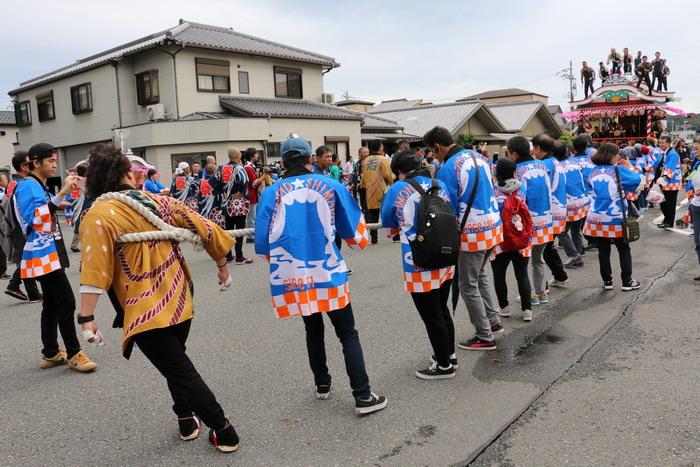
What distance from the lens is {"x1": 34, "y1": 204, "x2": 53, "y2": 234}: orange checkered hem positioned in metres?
4.56

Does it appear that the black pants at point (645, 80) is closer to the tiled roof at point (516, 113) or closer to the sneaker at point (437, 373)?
the tiled roof at point (516, 113)

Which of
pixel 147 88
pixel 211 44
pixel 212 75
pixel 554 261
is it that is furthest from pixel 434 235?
pixel 147 88

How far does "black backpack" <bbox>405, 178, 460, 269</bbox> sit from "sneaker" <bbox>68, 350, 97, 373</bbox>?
9.42ft

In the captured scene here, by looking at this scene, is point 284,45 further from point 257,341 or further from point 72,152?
point 257,341

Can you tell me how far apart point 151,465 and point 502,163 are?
3.91m

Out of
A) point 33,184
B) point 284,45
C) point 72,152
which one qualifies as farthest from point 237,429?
point 72,152

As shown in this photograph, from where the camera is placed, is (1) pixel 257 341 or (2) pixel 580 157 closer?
(1) pixel 257 341

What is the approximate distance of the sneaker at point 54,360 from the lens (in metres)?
4.57

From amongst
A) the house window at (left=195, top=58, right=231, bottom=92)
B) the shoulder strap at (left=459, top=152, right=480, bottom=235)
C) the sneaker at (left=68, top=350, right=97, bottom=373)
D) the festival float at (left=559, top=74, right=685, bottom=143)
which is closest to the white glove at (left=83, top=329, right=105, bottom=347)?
the sneaker at (left=68, top=350, right=97, bottom=373)

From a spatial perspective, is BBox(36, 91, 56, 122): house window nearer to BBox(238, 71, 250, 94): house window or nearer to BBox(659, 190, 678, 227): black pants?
BBox(238, 71, 250, 94): house window

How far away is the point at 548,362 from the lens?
13.9 feet

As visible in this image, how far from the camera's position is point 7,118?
36594 mm

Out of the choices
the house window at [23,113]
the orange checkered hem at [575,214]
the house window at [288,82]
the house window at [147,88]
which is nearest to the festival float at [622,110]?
the house window at [288,82]

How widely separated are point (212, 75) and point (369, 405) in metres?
20.5
